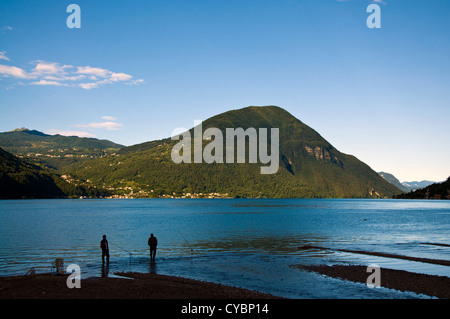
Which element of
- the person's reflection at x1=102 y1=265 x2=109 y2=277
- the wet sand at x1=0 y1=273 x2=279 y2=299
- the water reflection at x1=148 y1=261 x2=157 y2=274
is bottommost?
the water reflection at x1=148 y1=261 x2=157 y2=274

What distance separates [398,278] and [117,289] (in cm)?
2332

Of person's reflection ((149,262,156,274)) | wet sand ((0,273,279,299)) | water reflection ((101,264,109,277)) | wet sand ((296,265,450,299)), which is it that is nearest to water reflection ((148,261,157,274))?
person's reflection ((149,262,156,274))

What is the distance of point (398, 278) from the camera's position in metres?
32.8

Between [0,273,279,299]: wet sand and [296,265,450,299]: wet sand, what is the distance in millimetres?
10990

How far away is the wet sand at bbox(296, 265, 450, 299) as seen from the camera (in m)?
28.9

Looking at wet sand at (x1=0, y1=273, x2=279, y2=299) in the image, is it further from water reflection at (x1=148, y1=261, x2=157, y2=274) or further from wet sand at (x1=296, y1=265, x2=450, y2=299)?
wet sand at (x1=296, y1=265, x2=450, y2=299)

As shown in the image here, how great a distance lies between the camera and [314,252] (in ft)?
165

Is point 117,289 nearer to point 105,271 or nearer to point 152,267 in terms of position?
point 105,271

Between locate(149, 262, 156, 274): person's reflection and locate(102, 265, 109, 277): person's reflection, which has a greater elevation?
locate(102, 265, 109, 277): person's reflection

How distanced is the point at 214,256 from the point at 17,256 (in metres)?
23.5

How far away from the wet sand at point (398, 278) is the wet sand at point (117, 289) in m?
11.0

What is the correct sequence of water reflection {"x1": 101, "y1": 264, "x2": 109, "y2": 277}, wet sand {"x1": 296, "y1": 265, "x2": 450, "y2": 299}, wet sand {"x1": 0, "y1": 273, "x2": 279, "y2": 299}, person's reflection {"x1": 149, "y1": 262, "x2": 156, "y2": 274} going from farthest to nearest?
person's reflection {"x1": 149, "y1": 262, "x2": 156, "y2": 274} → water reflection {"x1": 101, "y1": 264, "x2": 109, "y2": 277} → wet sand {"x1": 296, "y1": 265, "x2": 450, "y2": 299} → wet sand {"x1": 0, "y1": 273, "x2": 279, "y2": 299}
